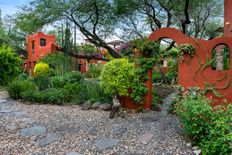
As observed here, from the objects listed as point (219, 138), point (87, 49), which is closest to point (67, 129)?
point (219, 138)

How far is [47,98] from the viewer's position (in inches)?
283

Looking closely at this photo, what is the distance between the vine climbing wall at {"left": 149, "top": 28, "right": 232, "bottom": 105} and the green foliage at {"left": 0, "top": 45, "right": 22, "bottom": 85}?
8112 millimetres

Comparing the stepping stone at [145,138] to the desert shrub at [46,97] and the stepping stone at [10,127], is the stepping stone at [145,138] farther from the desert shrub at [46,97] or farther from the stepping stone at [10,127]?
the desert shrub at [46,97]

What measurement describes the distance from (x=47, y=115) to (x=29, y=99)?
1.85 metres

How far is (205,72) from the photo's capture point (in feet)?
19.2

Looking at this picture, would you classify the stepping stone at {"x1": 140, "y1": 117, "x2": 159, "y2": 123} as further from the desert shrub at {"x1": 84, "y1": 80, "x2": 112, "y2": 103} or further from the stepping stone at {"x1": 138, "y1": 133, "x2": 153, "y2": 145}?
the desert shrub at {"x1": 84, "y1": 80, "x2": 112, "y2": 103}

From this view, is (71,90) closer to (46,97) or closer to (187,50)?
(46,97)

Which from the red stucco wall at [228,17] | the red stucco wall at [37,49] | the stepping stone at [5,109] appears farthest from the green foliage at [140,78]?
the red stucco wall at [37,49]

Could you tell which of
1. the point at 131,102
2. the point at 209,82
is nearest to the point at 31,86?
the point at 131,102

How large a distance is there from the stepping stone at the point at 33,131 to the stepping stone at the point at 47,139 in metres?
0.28

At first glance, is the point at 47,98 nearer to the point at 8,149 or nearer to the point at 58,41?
the point at 8,149

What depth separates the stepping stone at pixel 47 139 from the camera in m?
4.12

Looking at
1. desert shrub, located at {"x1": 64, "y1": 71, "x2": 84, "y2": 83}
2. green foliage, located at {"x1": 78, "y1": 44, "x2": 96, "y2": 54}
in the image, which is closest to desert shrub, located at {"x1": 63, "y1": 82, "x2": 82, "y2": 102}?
desert shrub, located at {"x1": 64, "y1": 71, "x2": 84, "y2": 83}

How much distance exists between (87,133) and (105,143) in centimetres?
57
